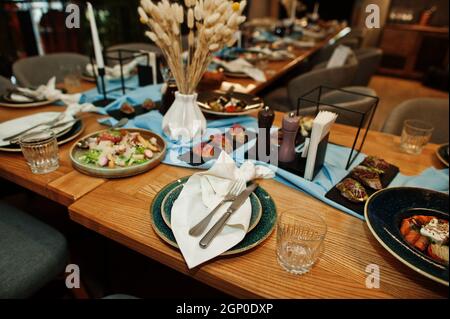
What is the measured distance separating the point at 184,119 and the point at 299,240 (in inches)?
22.7

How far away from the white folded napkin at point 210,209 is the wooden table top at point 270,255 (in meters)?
0.03

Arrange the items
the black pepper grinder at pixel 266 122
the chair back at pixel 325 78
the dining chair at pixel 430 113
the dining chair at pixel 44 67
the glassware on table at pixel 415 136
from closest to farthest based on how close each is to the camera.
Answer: the black pepper grinder at pixel 266 122 → the glassware on table at pixel 415 136 → the dining chair at pixel 430 113 → the dining chair at pixel 44 67 → the chair back at pixel 325 78

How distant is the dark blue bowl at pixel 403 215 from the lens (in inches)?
23.9

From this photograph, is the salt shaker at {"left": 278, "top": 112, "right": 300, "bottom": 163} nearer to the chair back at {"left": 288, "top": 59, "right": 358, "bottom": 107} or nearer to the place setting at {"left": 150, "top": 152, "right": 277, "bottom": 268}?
the place setting at {"left": 150, "top": 152, "right": 277, "bottom": 268}

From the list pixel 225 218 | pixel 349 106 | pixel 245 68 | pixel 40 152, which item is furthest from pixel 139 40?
pixel 225 218

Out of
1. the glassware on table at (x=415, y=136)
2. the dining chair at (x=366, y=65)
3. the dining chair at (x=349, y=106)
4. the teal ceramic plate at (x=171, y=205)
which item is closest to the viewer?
the teal ceramic plate at (x=171, y=205)

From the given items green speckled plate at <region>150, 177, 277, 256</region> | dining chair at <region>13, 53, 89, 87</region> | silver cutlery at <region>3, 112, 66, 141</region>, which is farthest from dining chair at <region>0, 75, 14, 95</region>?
green speckled plate at <region>150, 177, 277, 256</region>

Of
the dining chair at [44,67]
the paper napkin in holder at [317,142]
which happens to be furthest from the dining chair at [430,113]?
the dining chair at [44,67]

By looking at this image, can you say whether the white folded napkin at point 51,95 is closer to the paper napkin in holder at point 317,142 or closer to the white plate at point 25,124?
the white plate at point 25,124

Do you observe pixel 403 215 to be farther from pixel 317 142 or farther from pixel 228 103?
pixel 228 103

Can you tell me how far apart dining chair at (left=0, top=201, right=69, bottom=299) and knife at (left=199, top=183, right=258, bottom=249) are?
621 millimetres
